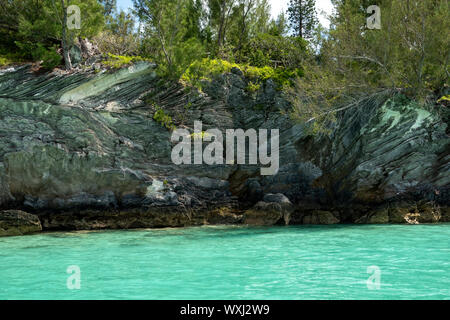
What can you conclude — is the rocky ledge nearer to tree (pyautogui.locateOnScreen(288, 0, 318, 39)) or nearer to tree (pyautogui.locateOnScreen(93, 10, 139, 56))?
tree (pyautogui.locateOnScreen(93, 10, 139, 56))

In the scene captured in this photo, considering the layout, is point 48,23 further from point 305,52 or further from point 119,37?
point 305,52

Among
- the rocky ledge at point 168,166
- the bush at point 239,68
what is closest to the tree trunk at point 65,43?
the rocky ledge at point 168,166

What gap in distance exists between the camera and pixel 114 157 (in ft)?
56.0

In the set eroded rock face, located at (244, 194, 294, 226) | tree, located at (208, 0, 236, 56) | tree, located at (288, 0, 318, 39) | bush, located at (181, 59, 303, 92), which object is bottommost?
eroded rock face, located at (244, 194, 294, 226)

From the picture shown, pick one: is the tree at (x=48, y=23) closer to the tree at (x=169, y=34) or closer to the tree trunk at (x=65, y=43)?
the tree trunk at (x=65, y=43)

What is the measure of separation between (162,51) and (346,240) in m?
12.0

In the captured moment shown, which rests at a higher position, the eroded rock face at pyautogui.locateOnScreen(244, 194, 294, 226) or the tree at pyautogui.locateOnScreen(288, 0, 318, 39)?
the tree at pyautogui.locateOnScreen(288, 0, 318, 39)

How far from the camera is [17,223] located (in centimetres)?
1490

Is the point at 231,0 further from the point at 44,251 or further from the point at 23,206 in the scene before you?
the point at 44,251

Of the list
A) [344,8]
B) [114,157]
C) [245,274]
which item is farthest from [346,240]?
[344,8]

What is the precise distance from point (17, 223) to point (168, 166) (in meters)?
6.35

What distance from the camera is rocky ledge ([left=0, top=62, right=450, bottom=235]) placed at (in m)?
16.1

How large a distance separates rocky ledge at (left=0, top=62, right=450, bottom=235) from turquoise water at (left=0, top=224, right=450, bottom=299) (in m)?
2.72

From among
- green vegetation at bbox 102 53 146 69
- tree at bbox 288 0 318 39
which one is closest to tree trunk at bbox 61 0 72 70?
green vegetation at bbox 102 53 146 69
